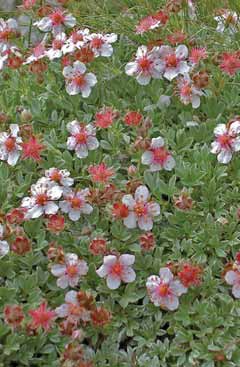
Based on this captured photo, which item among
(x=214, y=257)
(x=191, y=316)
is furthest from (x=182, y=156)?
(x=191, y=316)

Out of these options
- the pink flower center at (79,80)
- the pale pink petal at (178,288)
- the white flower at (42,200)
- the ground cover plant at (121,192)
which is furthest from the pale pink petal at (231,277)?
the pink flower center at (79,80)

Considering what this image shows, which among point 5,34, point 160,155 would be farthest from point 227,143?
point 5,34

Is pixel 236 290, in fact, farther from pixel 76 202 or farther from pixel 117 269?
pixel 76 202

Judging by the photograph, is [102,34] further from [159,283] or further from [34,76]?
[159,283]

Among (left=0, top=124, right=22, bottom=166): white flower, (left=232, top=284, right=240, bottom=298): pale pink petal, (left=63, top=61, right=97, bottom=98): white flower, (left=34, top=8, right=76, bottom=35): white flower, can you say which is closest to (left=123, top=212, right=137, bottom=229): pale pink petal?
(left=232, top=284, right=240, bottom=298): pale pink petal

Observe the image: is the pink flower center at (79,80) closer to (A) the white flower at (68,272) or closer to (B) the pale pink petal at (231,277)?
(A) the white flower at (68,272)

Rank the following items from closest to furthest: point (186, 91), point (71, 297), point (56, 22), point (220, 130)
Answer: point (71, 297) < point (220, 130) < point (186, 91) < point (56, 22)
